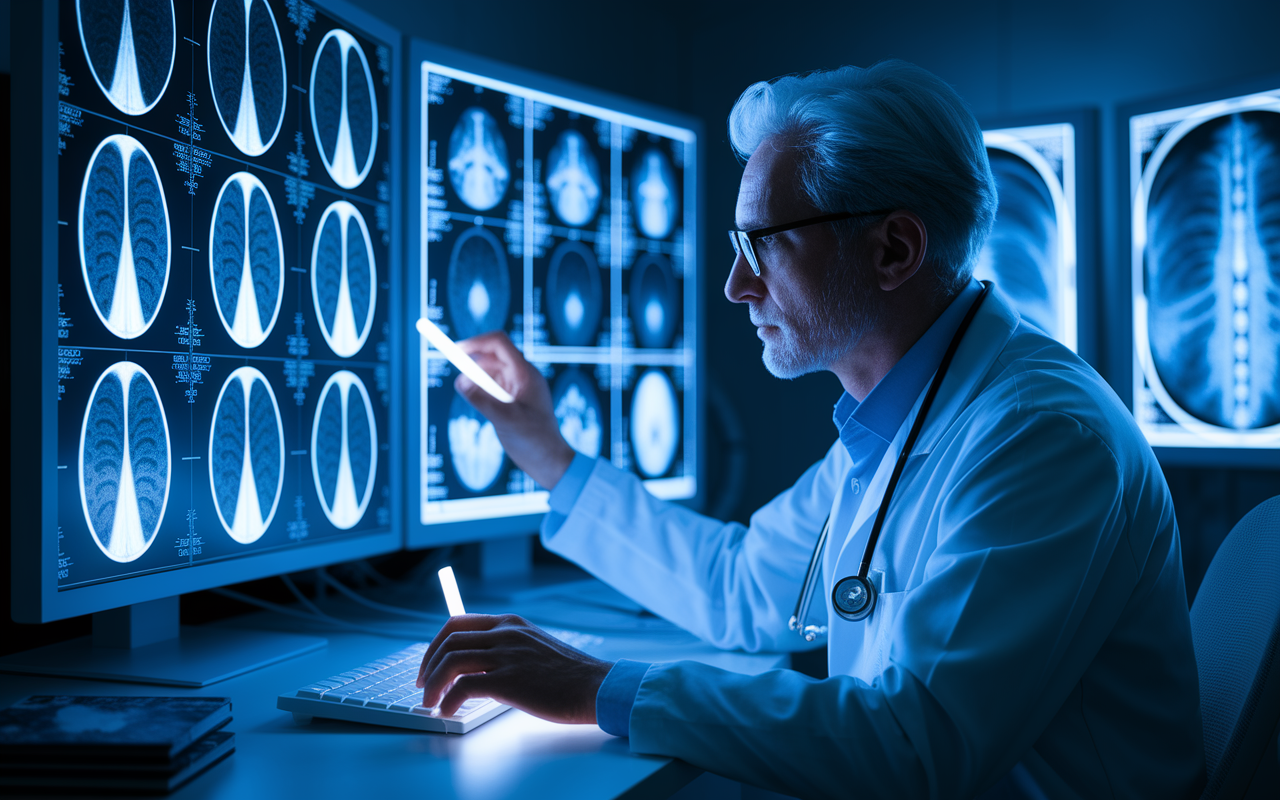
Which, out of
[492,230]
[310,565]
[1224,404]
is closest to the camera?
[310,565]

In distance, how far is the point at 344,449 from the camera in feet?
4.11

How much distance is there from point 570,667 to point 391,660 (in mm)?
256

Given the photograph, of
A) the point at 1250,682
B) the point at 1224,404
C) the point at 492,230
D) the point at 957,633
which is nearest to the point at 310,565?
the point at 492,230

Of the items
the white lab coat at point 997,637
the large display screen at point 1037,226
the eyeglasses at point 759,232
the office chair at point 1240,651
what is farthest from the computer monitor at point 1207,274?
the eyeglasses at point 759,232

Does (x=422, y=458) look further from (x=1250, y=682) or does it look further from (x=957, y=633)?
(x=1250, y=682)

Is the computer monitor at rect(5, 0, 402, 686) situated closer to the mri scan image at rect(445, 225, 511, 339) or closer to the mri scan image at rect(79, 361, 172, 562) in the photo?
the mri scan image at rect(79, 361, 172, 562)

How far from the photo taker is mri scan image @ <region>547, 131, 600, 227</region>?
1567 millimetres

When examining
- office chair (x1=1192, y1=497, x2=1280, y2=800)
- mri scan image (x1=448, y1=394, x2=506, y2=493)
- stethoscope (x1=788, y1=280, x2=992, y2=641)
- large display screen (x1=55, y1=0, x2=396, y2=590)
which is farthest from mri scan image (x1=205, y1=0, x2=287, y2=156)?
office chair (x1=1192, y1=497, x2=1280, y2=800)

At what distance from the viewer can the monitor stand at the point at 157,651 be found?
0.97 metres

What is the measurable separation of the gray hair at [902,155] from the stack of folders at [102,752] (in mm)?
870

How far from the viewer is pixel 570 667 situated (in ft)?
2.79

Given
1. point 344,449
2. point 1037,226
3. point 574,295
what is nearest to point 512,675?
point 344,449

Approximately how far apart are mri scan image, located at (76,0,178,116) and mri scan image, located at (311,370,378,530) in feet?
1.36

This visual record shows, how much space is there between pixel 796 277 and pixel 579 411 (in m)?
0.55
